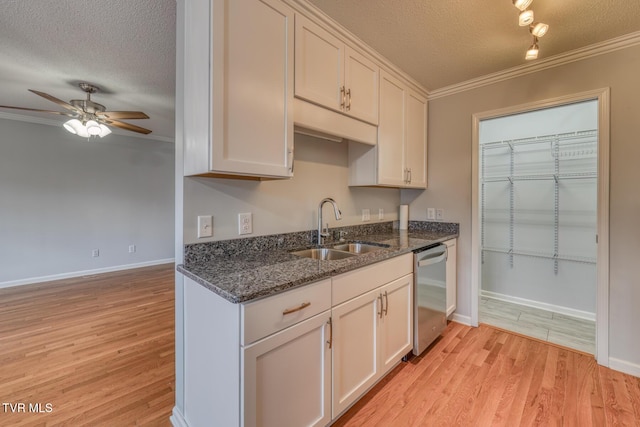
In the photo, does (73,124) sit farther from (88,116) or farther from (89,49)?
(89,49)

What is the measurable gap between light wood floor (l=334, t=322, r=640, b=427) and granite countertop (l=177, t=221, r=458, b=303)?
877 millimetres

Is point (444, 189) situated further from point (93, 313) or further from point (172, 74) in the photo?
point (93, 313)

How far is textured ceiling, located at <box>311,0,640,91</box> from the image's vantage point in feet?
5.15

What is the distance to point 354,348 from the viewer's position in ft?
4.83

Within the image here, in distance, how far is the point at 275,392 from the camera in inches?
43.0

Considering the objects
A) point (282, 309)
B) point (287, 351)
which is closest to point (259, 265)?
point (282, 309)

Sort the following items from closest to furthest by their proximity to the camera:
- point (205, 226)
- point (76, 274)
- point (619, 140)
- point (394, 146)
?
1. point (205, 226)
2. point (619, 140)
3. point (394, 146)
4. point (76, 274)

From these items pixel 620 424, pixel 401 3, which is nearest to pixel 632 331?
pixel 620 424

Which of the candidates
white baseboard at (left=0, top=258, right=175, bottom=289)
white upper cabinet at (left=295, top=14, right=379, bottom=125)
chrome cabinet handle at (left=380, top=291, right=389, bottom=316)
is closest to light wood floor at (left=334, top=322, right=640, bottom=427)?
chrome cabinet handle at (left=380, top=291, right=389, bottom=316)

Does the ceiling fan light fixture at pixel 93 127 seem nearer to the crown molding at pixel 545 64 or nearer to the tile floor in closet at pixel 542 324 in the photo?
the crown molding at pixel 545 64

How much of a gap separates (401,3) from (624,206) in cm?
210

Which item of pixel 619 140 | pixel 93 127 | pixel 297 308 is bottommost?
pixel 297 308

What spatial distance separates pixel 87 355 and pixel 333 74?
2.85 meters

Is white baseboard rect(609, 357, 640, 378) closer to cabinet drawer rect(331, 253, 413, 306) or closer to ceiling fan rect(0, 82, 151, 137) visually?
cabinet drawer rect(331, 253, 413, 306)
